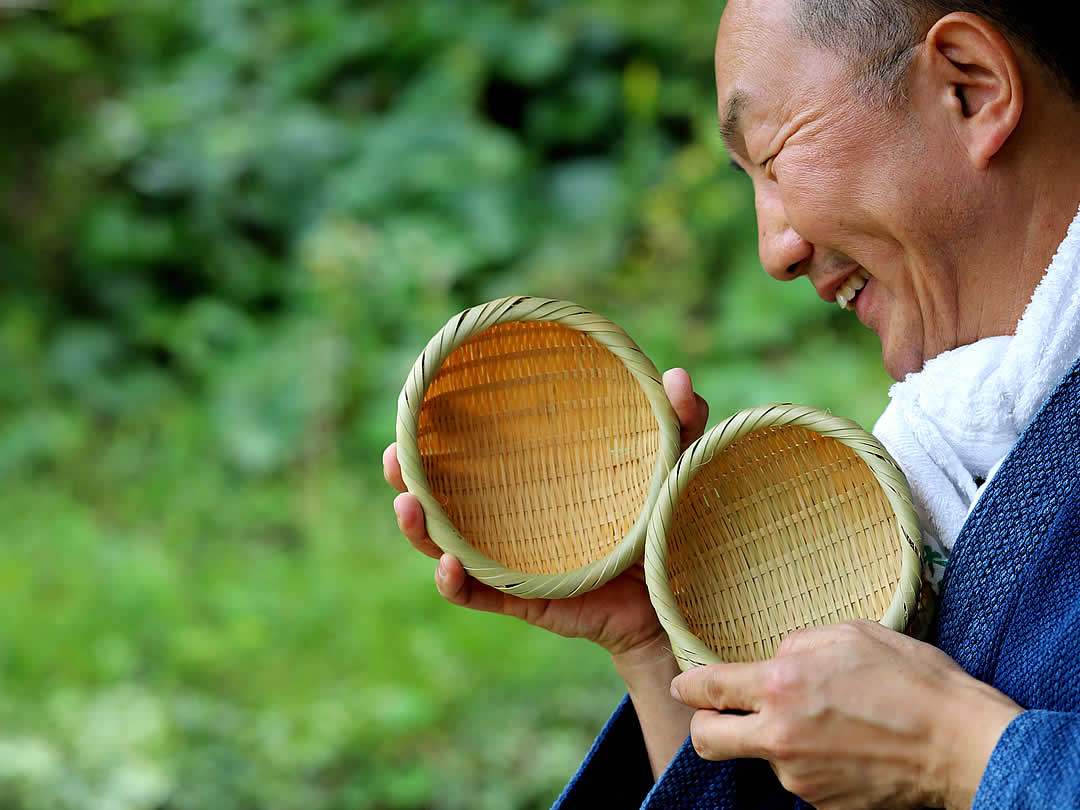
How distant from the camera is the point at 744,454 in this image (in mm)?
1257

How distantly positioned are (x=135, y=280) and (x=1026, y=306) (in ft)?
12.4

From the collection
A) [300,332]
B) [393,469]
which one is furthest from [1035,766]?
[300,332]

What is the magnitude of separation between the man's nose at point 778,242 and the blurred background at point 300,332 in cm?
177

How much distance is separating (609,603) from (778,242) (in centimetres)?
48

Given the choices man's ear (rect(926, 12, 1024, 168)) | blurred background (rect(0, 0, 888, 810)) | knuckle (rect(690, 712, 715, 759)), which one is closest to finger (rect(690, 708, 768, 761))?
knuckle (rect(690, 712, 715, 759))

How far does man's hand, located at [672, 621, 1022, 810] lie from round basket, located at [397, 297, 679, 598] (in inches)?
12.4

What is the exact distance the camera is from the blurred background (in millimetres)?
2729

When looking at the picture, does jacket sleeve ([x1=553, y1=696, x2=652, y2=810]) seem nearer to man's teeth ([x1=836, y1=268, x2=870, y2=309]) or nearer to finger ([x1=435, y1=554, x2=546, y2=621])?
finger ([x1=435, y1=554, x2=546, y2=621])

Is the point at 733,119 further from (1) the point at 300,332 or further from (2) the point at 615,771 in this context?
(1) the point at 300,332

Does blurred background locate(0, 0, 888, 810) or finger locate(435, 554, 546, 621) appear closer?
finger locate(435, 554, 546, 621)

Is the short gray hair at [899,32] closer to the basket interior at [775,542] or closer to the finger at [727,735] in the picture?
the basket interior at [775,542]

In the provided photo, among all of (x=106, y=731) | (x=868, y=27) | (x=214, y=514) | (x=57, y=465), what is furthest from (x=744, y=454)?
(x=57, y=465)

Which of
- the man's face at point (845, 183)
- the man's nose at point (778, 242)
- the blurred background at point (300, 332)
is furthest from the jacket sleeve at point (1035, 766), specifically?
the blurred background at point (300, 332)

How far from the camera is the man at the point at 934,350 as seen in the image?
96cm
